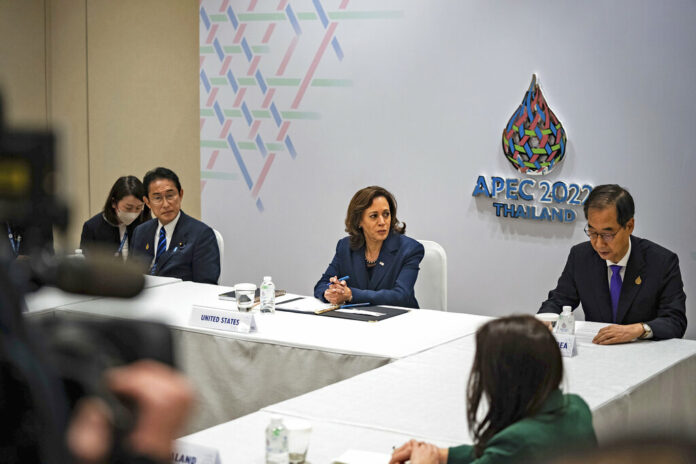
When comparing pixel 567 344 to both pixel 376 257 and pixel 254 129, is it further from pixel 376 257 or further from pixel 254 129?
pixel 254 129

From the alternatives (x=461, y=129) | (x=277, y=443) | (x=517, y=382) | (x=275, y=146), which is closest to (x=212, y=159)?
Result: (x=275, y=146)

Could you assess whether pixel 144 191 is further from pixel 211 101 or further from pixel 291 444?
pixel 291 444

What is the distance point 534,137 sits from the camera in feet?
15.4

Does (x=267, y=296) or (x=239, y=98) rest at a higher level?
(x=239, y=98)

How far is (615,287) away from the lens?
11.0 ft

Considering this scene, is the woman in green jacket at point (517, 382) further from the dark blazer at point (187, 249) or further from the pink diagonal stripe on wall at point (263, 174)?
the pink diagonal stripe on wall at point (263, 174)

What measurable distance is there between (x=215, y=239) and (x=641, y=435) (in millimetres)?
4391

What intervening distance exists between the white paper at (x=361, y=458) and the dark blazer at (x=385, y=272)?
201 centimetres

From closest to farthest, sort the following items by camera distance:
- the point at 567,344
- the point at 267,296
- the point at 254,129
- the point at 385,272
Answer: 1. the point at 567,344
2. the point at 267,296
3. the point at 385,272
4. the point at 254,129

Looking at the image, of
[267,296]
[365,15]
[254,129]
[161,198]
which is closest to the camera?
[267,296]

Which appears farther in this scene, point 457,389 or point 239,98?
point 239,98

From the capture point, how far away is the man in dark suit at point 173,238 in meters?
4.33

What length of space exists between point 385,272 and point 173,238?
119cm

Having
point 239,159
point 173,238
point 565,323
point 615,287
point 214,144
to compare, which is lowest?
point 565,323
